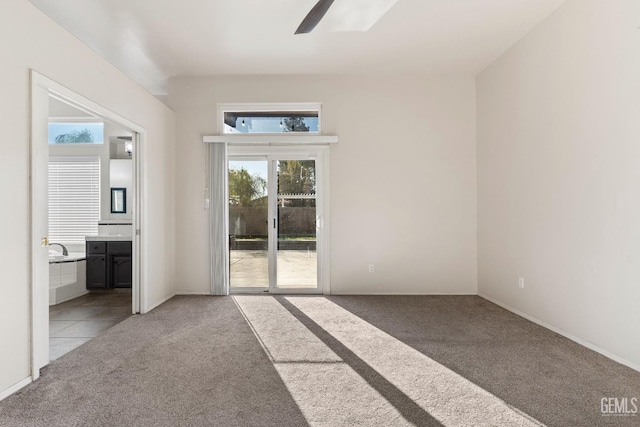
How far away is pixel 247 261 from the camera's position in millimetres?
5203

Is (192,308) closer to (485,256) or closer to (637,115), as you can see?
(485,256)

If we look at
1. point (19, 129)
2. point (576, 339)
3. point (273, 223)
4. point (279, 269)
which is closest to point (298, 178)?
point (273, 223)

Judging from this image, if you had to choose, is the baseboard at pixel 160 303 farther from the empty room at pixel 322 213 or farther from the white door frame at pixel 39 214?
the white door frame at pixel 39 214

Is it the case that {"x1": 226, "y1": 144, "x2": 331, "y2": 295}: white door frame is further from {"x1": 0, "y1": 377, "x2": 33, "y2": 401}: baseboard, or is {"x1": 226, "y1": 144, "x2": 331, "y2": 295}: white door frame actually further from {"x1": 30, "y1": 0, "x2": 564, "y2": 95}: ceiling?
{"x1": 0, "y1": 377, "x2": 33, "y2": 401}: baseboard

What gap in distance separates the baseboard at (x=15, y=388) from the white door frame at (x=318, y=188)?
292 cm

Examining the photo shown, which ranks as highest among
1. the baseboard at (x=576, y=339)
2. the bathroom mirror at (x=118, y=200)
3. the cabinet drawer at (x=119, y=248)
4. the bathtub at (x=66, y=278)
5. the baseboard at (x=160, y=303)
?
the bathroom mirror at (x=118, y=200)

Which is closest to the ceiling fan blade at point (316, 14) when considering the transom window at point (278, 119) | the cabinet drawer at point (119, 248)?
the transom window at point (278, 119)

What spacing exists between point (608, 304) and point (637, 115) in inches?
58.9

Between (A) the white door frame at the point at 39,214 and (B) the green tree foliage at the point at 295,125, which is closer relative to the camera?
(A) the white door frame at the point at 39,214

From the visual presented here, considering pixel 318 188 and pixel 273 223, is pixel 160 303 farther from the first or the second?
pixel 318 188

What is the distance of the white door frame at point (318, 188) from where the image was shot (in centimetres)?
505

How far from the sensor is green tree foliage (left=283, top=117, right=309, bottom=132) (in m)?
5.14

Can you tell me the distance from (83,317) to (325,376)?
318 centimetres

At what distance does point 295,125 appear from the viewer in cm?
514
